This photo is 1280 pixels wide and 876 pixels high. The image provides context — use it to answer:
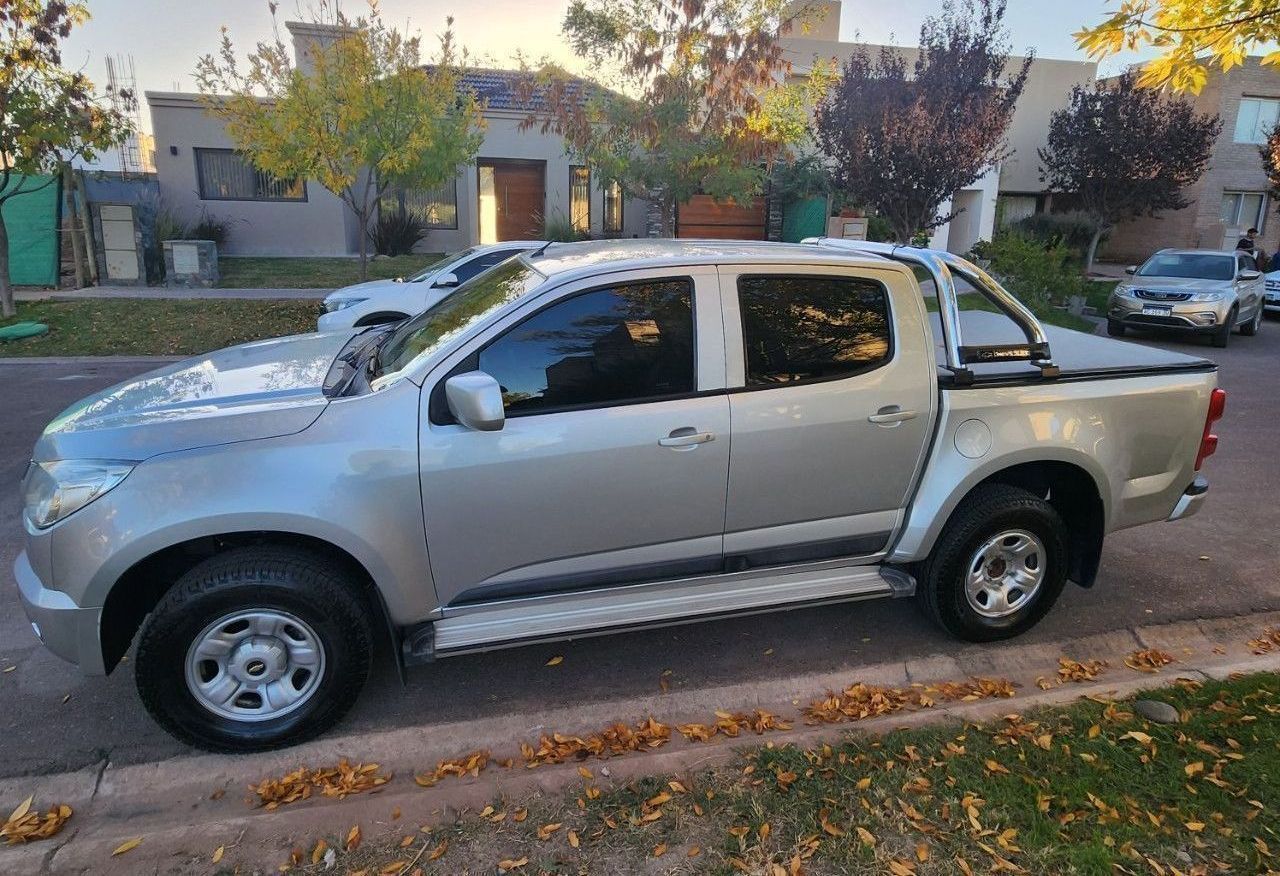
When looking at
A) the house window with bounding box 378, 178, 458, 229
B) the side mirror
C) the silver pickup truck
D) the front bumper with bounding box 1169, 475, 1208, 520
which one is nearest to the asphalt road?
the silver pickup truck

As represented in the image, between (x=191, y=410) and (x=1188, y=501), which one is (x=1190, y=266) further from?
(x=191, y=410)

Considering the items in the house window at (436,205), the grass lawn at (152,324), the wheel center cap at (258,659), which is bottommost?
the wheel center cap at (258,659)

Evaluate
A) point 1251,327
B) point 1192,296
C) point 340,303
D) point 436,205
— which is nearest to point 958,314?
point 340,303

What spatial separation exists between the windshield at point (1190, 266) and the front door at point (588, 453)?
1440 centimetres

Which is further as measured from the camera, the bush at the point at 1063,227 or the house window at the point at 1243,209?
the house window at the point at 1243,209

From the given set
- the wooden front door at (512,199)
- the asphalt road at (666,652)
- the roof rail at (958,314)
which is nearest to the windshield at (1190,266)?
the asphalt road at (666,652)

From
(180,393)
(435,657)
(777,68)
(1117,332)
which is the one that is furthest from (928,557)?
(1117,332)

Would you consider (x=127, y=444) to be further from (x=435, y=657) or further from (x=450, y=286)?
(x=450, y=286)

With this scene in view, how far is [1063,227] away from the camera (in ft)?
93.6

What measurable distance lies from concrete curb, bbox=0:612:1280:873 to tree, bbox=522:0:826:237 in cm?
1021

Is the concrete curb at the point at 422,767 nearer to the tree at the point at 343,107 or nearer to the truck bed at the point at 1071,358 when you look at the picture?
the truck bed at the point at 1071,358

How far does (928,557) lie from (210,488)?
124 inches

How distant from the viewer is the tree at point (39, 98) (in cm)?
1144

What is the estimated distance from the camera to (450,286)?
9633mm
